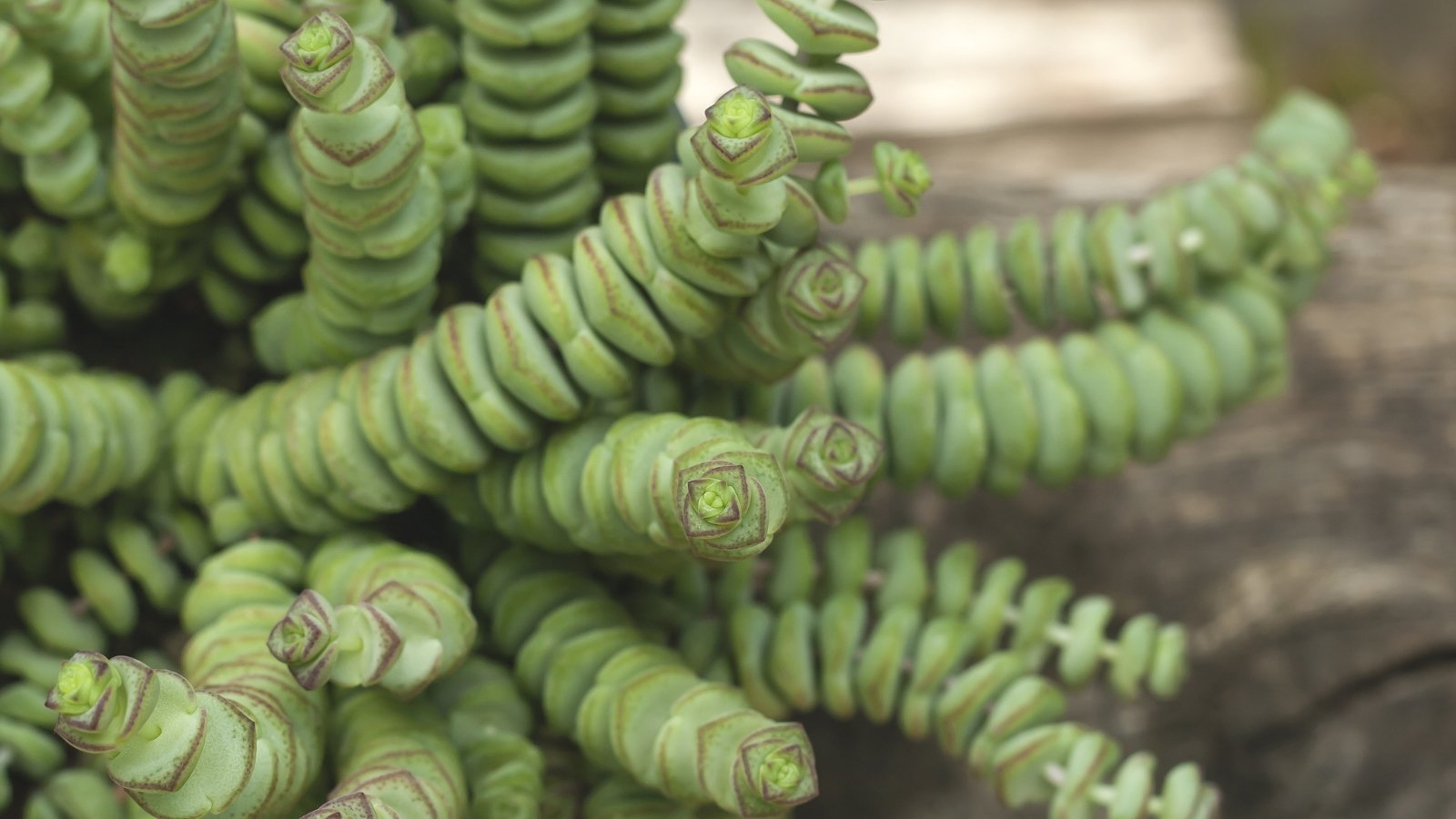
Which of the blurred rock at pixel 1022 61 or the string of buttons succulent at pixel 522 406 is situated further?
the blurred rock at pixel 1022 61

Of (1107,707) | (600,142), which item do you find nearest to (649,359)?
(600,142)

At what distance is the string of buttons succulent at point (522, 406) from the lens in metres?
0.58

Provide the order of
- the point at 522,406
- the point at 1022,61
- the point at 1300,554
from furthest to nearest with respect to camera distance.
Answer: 1. the point at 1022,61
2. the point at 1300,554
3. the point at 522,406

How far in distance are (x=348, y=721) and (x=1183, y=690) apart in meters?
0.71

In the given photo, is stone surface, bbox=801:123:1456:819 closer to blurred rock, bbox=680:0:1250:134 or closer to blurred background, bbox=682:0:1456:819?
blurred background, bbox=682:0:1456:819

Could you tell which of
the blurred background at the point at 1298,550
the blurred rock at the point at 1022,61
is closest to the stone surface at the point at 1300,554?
the blurred background at the point at 1298,550

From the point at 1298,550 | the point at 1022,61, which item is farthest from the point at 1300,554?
the point at 1022,61

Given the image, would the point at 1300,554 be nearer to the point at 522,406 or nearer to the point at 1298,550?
the point at 1298,550

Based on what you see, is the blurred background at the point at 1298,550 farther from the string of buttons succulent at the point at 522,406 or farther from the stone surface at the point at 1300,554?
the string of buttons succulent at the point at 522,406

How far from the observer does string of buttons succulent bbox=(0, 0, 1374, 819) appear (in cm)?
58

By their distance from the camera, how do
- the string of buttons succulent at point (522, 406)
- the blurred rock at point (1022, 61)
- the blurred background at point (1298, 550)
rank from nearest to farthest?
the string of buttons succulent at point (522, 406) → the blurred background at point (1298, 550) → the blurred rock at point (1022, 61)

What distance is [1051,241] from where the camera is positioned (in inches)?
34.1

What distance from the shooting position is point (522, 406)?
0.66 m

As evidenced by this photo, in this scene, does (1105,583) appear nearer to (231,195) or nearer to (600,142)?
(600,142)
